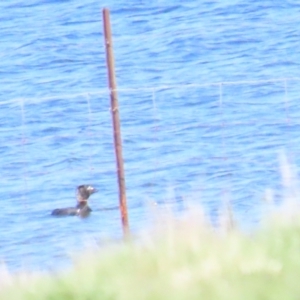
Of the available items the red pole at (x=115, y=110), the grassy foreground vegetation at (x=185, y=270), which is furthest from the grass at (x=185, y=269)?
the red pole at (x=115, y=110)

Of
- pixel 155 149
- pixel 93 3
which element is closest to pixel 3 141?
pixel 155 149

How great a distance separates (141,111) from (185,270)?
14.7m

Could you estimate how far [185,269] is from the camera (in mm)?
4957

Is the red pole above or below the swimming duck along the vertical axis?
above

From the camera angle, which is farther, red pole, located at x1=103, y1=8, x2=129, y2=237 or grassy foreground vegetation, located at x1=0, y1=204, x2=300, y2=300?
red pole, located at x1=103, y1=8, x2=129, y2=237

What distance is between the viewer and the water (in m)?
12.6

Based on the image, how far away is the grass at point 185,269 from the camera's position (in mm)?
4793

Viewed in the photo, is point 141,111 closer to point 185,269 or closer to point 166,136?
point 166,136

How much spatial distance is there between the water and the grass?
1228mm

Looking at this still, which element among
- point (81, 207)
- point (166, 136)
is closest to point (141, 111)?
point (166, 136)

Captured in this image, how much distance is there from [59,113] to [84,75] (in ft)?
11.6

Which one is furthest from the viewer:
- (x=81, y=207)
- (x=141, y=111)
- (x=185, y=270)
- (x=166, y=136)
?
(x=141, y=111)

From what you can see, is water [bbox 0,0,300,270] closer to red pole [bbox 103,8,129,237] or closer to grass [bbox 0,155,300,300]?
red pole [bbox 103,8,129,237]

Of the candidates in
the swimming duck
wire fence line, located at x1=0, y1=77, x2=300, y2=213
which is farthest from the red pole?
wire fence line, located at x1=0, y1=77, x2=300, y2=213
